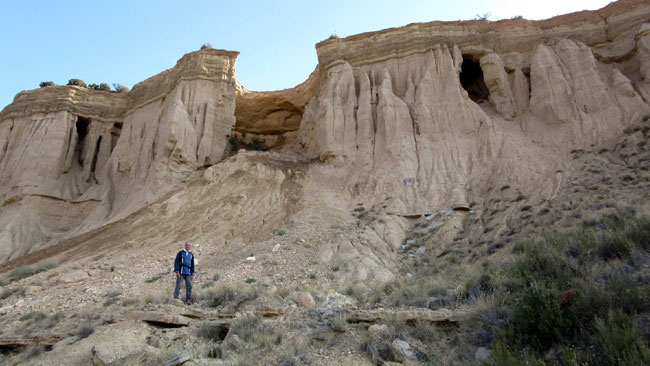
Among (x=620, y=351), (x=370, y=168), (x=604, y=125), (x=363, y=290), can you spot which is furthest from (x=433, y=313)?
(x=604, y=125)

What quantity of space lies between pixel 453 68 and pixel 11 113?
88.0ft

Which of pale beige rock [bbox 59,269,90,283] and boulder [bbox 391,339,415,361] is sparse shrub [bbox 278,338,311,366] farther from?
pale beige rock [bbox 59,269,90,283]

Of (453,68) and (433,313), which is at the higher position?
(453,68)

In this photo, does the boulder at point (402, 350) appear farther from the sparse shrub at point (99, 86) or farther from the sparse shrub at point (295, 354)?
the sparse shrub at point (99, 86)

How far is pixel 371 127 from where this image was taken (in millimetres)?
20234

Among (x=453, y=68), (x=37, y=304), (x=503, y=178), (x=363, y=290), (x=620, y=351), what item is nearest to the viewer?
(x=620, y=351)

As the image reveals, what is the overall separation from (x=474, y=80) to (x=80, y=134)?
24.4 meters

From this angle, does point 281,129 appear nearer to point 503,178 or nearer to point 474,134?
point 474,134

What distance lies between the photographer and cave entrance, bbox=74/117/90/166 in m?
26.1

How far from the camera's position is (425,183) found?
17500 mm

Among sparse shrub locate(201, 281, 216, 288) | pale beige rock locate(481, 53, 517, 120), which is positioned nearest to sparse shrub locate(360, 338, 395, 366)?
sparse shrub locate(201, 281, 216, 288)

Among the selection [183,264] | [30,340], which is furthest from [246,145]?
[30,340]

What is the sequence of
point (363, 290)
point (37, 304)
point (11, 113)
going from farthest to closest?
point (11, 113), point (37, 304), point (363, 290)

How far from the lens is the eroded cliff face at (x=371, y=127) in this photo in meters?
17.2
